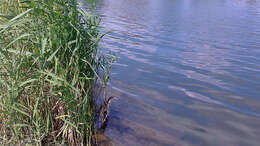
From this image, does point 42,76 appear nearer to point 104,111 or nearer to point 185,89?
point 104,111

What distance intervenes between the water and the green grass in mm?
1380

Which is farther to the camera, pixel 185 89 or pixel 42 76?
pixel 185 89

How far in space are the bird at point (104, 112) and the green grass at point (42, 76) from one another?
2.87 ft

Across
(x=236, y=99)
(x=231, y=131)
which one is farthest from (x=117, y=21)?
(x=231, y=131)

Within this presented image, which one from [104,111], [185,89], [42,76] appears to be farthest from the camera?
[185,89]

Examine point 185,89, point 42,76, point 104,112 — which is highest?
point 42,76

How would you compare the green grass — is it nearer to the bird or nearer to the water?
the bird

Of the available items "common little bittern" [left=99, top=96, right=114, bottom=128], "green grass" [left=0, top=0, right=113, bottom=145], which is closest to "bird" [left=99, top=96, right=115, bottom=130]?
"common little bittern" [left=99, top=96, right=114, bottom=128]

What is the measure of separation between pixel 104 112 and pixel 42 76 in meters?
1.91

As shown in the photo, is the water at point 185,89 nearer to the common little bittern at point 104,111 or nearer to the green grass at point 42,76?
the common little bittern at point 104,111

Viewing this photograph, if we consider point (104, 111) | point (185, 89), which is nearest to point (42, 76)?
point (104, 111)

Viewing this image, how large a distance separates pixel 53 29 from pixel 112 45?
7957mm

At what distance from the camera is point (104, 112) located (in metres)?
5.02

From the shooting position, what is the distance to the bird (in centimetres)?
481
